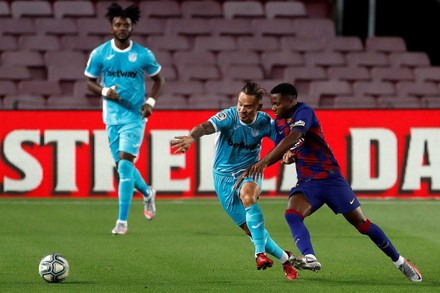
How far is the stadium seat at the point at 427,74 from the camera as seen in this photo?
771 inches

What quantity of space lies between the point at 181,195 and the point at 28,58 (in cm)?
478

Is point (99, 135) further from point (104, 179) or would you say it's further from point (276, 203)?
point (276, 203)

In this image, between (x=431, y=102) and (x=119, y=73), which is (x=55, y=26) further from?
(x=119, y=73)

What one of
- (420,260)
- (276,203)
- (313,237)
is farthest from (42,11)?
(420,260)

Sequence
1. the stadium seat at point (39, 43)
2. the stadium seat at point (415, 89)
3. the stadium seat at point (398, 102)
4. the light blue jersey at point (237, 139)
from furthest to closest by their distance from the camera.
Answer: the stadium seat at point (39, 43)
the stadium seat at point (415, 89)
the stadium seat at point (398, 102)
the light blue jersey at point (237, 139)

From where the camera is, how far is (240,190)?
8633 millimetres

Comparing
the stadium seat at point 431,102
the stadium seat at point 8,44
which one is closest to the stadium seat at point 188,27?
the stadium seat at point 8,44

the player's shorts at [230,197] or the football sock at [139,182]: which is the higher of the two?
the player's shorts at [230,197]

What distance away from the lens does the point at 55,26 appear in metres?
20.0

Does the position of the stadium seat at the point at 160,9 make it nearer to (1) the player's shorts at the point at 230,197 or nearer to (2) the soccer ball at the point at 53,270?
(1) the player's shorts at the point at 230,197

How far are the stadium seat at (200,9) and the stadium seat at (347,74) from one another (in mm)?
2629

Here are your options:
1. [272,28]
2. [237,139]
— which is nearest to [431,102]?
[272,28]

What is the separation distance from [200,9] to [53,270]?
13.2m

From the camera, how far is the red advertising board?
15555 mm
